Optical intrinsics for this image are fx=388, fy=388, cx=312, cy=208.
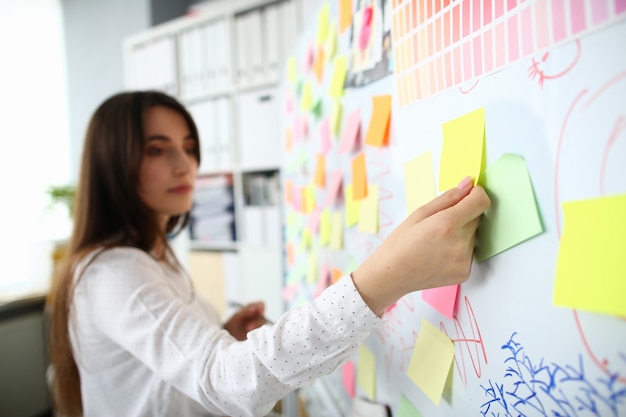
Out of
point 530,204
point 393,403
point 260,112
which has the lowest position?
point 393,403

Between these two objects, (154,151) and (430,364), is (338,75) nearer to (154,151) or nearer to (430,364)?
(154,151)

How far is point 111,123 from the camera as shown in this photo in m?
0.81

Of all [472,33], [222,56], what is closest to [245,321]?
[472,33]

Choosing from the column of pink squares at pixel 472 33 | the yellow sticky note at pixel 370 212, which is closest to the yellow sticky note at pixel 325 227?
the yellow sticky note at pixel 370 212

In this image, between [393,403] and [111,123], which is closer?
[393,403]

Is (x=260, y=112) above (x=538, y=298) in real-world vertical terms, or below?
above

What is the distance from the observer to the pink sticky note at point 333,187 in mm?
815

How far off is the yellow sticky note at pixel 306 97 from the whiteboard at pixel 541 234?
21.3 inches

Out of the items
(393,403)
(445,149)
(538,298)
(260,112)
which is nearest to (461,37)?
(445,149)

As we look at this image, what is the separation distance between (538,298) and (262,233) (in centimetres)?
158

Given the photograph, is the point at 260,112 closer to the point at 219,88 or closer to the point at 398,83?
the point at 219,88

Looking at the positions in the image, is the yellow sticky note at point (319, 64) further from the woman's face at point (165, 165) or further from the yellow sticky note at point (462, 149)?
the yellow sticky note at point (462, 149)

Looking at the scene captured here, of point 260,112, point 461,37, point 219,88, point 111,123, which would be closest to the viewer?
point 461,37

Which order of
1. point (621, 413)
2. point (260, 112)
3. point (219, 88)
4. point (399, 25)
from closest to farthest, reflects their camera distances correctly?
1. point (621, 413)
2. point (399, 25)
3. point (260, 112)
4. point (219, 88)
